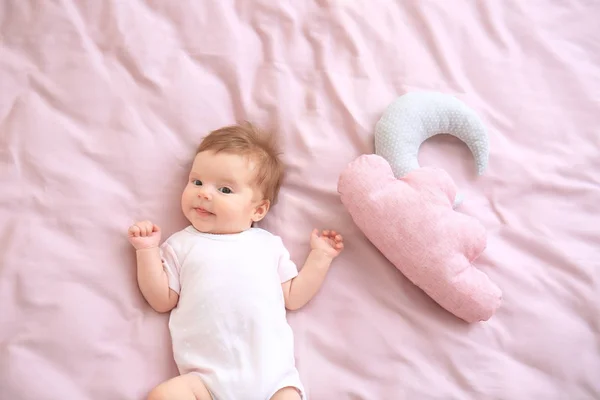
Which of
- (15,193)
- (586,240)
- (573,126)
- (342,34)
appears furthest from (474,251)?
(15,193)

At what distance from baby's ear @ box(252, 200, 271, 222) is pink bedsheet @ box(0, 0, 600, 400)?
1.2 inches

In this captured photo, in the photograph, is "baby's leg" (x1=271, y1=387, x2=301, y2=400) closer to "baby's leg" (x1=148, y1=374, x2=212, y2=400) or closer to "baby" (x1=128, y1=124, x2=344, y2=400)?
"baby" (x1=128, y1=124, x2=344, y2=400)

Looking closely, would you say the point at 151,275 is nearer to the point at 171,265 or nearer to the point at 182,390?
the point at 171,265

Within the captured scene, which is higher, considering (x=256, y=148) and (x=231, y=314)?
(x=256, y=148)

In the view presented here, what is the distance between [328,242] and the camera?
111 centimetres

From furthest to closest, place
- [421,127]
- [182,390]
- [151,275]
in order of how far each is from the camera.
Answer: [421,127]
[151,275]
[182,390]

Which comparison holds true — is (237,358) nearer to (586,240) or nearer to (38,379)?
(38,379)

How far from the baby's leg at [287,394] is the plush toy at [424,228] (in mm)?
299

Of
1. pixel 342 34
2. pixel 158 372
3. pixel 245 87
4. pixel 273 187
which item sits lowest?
pixel 158 372

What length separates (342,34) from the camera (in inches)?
50.3

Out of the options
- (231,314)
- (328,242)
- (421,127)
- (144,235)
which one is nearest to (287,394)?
(231,314)

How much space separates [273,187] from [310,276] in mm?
199

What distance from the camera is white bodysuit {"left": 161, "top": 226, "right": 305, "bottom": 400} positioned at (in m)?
0.98

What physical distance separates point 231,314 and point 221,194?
23 cm
